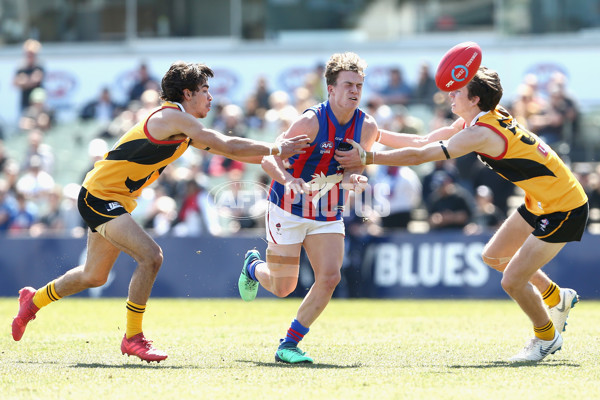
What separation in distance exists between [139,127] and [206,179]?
7789 mm

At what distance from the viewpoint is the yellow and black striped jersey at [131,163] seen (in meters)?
8.02

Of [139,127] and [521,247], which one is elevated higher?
[139,127]

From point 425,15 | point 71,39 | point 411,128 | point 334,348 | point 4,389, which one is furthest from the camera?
point 71,39

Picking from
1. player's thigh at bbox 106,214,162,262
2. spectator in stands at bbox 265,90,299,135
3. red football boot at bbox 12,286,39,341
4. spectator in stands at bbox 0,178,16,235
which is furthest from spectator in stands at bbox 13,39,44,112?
player's thigh at bbox 106,214,162,262

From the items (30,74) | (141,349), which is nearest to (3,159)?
(30,74)

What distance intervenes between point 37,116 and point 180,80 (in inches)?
547

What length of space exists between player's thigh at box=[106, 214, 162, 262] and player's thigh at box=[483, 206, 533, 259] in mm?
2951

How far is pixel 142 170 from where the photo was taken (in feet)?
26.7

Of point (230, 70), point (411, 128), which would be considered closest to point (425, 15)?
point (230, 70)

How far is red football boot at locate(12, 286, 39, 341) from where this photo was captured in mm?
8664

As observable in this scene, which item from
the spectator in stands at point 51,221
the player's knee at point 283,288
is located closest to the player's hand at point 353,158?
the player's knee at point 283,288

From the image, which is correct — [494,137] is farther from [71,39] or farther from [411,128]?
[71,39]

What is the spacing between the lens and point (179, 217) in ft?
50.6

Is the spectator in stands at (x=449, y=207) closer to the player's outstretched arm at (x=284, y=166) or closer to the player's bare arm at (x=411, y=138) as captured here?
the player's bare arm at (x=411, y=138)
